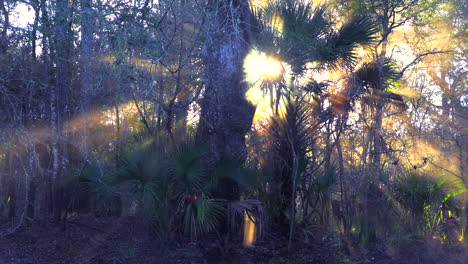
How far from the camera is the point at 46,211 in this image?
950 centimetres

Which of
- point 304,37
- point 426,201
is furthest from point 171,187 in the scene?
point 426,201

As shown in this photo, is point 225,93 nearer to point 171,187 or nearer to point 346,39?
point 171,187

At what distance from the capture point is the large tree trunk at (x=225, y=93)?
8906 millimetres

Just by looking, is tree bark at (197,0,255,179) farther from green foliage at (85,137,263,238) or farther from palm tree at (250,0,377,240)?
green foliage at (85,137,263,238)

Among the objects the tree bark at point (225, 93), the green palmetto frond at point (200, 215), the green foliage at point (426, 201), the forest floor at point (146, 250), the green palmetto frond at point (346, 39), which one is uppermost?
the green palmetto frond at point (346, 39)

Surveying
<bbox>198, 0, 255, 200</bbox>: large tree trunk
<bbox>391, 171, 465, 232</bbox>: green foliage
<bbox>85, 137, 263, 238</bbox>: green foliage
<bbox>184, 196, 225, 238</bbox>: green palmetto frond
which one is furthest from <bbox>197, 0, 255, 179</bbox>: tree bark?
<bbox>391, 171, 465, 232</bbox>: green foliage

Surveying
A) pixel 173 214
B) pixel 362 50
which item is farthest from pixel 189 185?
pixel 362 50

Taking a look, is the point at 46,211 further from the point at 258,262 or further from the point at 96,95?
the point at 258,262

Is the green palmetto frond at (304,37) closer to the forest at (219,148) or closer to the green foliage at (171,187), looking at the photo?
the forest at (219,148)

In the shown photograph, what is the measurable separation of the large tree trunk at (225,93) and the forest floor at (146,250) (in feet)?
6.33

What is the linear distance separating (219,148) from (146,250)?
92.7 inches

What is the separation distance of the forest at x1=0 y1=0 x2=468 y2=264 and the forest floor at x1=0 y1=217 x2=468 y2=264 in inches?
1.1

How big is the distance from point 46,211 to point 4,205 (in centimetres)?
100

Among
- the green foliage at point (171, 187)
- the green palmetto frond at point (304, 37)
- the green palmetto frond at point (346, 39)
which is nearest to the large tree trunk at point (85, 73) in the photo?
the green foliage at point (171, 187)
